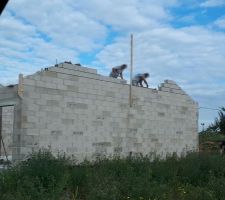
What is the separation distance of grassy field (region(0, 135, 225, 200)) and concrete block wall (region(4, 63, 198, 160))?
2.04 m

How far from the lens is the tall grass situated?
7.86 meters

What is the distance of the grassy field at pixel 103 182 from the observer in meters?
7.86

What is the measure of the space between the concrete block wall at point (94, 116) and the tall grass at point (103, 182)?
2.09 meters

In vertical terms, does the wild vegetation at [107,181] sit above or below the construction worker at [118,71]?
below

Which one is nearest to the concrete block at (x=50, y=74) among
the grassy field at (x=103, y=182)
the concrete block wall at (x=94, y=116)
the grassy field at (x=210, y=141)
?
the concrete block wall at (x=94, y=116)

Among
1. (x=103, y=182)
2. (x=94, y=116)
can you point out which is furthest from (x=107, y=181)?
(x=94, y=116)

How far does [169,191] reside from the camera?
9.55m

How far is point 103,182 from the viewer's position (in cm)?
863

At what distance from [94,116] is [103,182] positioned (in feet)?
17.9

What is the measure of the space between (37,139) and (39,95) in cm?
134

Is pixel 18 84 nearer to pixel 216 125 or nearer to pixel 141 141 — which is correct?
pixel 141 141

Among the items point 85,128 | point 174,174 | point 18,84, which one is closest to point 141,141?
point 85,128

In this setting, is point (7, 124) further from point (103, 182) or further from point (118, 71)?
point (103, 182)

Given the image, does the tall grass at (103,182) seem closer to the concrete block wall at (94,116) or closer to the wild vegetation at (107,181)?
the wild vegetation at (107,181)
